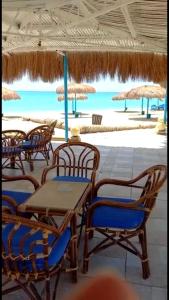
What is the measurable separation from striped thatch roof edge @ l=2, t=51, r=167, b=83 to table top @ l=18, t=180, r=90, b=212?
630 centimetres

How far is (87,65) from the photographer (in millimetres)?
8516

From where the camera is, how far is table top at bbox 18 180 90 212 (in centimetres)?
213

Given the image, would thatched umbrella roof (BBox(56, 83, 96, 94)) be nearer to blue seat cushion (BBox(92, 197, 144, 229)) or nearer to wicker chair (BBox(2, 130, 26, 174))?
wicker chair (BBox(2, 130, 26, 174))

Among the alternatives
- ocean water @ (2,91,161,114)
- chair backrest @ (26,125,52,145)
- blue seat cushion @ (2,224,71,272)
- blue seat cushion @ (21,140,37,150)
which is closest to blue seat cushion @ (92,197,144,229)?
blue seat cushion @ (2,224,71,272)

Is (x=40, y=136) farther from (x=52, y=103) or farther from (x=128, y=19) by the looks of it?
(x=52, y=103)

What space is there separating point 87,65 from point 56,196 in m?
6.69

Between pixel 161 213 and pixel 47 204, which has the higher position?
pixel 47 204

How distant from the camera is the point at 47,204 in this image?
2164mm

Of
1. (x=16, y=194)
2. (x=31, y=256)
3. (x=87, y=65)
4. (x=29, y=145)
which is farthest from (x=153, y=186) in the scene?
(x=87, y=65)

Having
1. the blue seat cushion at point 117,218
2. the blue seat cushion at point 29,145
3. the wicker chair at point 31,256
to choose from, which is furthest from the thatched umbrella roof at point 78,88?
the wicker chair at point 31,256

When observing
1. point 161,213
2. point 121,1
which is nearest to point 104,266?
point 161,213

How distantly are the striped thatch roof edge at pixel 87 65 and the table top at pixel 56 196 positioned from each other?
20.7 ft

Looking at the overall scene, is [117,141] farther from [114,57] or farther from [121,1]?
[121,1]

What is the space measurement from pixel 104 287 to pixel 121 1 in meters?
3.42
